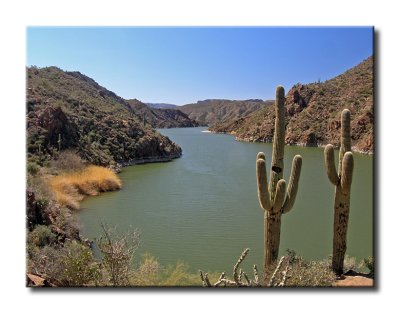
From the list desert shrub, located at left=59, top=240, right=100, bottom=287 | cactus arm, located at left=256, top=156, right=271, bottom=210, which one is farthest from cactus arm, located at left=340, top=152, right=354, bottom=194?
desert shrub, located at left=59, top=240, right=100, bottom=287

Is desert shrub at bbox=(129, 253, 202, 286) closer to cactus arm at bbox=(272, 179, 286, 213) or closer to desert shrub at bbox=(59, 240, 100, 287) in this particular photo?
desert shrub at bbox=(59, 240, 100, 287)

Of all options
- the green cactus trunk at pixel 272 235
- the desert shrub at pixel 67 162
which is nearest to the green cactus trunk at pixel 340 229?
the green cactus trunk at pixel 272 235

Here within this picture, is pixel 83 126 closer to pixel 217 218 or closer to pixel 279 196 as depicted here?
pixel 217 218

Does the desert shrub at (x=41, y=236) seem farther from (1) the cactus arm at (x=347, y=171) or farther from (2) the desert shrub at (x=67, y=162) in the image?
(2) the desert shrub at (x=67, y=162)

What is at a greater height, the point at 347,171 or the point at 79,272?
the point at 347,171
